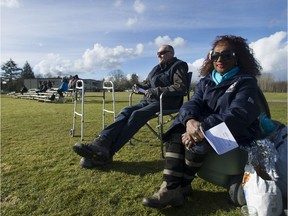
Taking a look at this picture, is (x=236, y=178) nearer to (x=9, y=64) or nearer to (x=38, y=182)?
(x=38, y=182)

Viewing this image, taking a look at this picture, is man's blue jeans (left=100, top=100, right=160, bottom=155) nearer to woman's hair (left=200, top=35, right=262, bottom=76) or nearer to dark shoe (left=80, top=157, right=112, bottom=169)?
dark shoe (left=80, top=157, right=112, bottom=169)

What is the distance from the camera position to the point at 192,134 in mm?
2393

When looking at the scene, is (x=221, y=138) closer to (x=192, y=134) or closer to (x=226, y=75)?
(x=192, y=134)

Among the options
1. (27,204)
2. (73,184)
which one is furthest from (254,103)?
(27,204)

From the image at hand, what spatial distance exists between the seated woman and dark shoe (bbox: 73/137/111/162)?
3.52 feet

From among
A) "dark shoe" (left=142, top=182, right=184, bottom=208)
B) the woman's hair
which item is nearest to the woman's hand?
"dark shoe" (left=142, top=182, right=184, bottom=208)

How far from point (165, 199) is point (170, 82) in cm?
229

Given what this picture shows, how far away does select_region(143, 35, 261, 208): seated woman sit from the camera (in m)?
2.39

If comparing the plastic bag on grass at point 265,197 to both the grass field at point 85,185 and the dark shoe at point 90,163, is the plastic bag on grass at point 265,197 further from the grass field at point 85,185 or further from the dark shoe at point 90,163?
the dark shoe at point 90,163

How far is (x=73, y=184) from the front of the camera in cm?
321

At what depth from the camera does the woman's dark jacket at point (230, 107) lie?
2365 mm

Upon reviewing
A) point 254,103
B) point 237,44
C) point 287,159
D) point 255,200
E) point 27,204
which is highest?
point 237,44

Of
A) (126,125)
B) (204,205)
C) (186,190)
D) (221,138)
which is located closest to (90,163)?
(126,125)

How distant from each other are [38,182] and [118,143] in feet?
3.48
